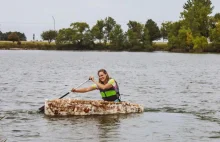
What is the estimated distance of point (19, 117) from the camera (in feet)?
68.5

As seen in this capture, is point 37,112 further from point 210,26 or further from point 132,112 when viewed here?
point 210,26

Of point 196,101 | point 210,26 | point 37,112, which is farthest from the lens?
point 210,26

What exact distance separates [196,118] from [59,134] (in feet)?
23.1

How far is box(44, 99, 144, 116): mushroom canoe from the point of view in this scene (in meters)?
20.5

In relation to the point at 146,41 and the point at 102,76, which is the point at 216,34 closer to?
the point at 146,41

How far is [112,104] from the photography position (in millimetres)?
20859

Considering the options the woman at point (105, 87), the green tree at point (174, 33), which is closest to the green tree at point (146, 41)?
the green tree at point (174, 33)

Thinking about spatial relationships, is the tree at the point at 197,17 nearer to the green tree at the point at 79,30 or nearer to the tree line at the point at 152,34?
the tree line at the point at 152,34

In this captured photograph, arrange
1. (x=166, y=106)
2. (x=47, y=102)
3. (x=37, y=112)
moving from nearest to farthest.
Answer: (x=47, y=102) < (x=37, y=112) < (x=166, y=106)

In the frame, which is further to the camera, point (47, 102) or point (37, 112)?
point (37, 112)

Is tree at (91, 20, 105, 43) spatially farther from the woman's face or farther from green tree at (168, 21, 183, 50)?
the woman's face

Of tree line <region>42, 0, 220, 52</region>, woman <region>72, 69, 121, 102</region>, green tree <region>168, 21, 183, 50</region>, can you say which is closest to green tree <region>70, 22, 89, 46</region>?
tree line <region>42, 0, 220, 52</region>

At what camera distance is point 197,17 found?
490ft

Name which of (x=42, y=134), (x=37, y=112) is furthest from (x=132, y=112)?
(x=42, y=134)
